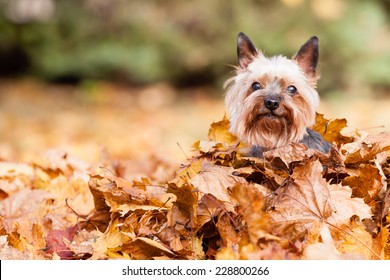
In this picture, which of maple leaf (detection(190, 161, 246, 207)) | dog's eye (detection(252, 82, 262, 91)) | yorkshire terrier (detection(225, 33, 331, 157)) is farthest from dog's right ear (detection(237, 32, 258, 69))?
maple leaf (detection(190, 161, 246, 207))

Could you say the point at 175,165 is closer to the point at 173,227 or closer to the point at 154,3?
the point at 173,227

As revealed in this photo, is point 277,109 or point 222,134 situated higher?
point 277,109

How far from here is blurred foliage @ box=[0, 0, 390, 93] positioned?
973 cm

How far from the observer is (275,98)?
3.00 meters

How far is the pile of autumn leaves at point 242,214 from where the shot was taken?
7.63 ft

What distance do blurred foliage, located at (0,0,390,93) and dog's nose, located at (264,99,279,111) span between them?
6.44 m

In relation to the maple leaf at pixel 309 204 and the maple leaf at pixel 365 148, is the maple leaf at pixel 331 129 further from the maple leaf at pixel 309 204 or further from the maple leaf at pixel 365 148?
the maple leaf at pixel 309 204

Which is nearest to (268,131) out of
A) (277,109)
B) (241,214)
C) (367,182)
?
(277,109)

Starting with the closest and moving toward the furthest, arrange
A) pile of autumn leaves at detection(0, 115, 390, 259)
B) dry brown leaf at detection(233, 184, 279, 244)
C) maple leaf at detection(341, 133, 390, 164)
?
1. dry brown leaf at detection(233, 184, 279, 244)
2. pile of autumn leaves at detection(0, 115, 390, 259)
3. maple leaf at detection(341, 133, 390, 164)

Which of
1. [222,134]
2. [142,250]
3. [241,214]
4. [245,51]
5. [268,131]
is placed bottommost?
[142,250]

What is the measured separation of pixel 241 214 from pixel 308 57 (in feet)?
3.59

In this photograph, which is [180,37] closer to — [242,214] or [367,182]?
[367,182]

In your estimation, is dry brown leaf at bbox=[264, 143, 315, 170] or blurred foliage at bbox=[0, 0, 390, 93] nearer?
dry brown leaf at bbox=[264, 143, 315, 170]

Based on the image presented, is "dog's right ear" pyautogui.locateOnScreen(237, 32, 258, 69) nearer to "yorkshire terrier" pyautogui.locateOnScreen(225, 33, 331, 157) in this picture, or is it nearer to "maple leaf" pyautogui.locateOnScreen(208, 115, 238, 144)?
"yorkshire terrier" pyautogui.locateOnScreen(225, 33, 331, 157)
